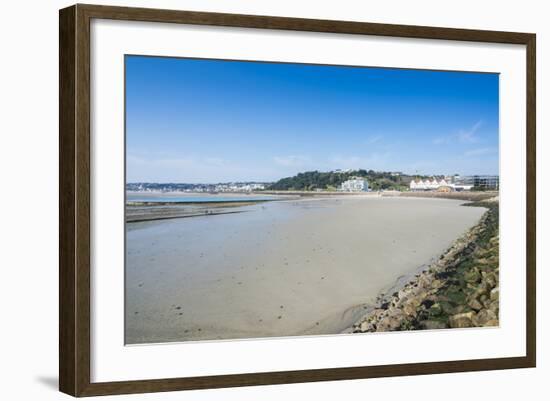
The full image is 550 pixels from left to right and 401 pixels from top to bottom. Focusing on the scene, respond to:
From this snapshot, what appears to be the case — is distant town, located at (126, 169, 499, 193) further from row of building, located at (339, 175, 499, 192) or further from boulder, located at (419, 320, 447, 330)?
boulder, located at (419, 320, 447, 330)

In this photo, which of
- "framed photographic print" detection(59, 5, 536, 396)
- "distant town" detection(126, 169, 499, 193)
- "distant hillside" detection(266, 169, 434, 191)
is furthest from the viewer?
"distant hillside" detection(266, 169, 434, 191)

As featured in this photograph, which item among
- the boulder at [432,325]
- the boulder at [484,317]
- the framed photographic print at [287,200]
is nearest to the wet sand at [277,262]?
the framed photographic print at [287,200]

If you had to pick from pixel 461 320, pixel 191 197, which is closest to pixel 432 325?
pixel 461 320

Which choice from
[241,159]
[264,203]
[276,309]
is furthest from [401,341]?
[241,159]

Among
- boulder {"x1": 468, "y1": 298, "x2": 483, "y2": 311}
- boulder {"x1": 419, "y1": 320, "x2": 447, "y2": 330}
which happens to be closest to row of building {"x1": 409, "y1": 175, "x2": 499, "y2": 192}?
boulder {"x1": 468, "y1": 298, "x2": 483, "y2": 311}

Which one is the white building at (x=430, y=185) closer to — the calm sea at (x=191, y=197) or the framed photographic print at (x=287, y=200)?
the framed photographic print at (x=287, y=200)
